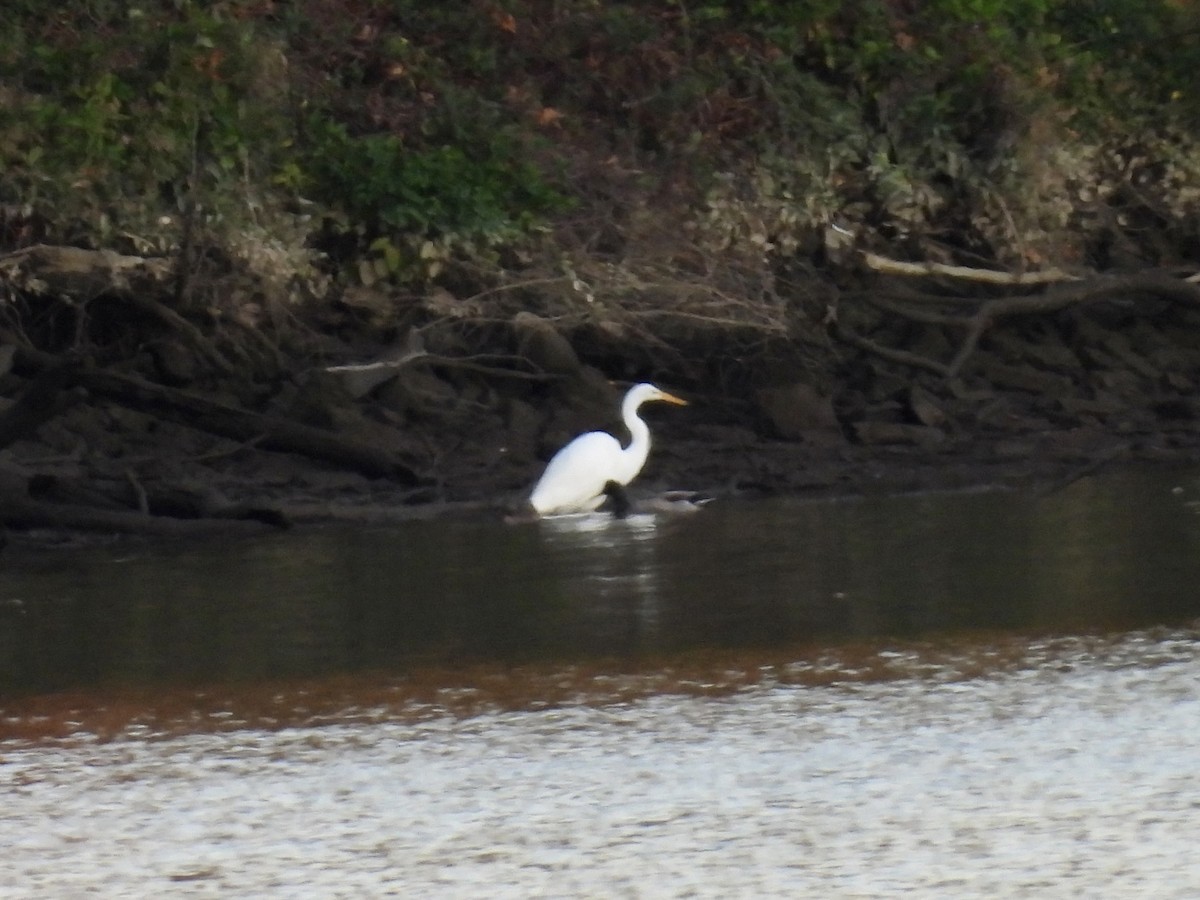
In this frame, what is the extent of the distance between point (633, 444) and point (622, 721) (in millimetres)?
6793

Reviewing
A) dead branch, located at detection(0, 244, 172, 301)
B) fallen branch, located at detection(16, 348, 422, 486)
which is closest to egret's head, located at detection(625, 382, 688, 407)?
fallen branch, located at detection(16, 348, 422, 486)

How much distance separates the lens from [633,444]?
13.3 metres

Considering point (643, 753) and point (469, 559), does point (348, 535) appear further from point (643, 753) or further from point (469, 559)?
point (643, 753)

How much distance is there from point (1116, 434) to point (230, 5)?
5960 millimetres

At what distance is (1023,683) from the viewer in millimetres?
6824

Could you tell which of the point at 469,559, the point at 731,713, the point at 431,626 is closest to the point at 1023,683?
the point at 731,713

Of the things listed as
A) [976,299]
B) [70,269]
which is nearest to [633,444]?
[70,269]

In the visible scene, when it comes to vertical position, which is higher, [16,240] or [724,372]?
[16,240]

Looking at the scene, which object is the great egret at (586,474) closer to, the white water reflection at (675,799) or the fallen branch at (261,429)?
the fallen branch at (261,429)

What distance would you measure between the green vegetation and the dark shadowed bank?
3 cm

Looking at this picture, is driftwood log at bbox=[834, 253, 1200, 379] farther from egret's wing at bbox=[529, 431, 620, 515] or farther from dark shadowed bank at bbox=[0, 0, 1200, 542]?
egret's wing at bbox=[529, 431, 620, 515]

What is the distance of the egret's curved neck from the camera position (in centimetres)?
1323

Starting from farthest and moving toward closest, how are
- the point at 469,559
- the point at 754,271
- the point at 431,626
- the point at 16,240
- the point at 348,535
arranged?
the point at 754,271 → the point at 16,240 → the point at 348,535 → the point at 469,559 → the point at 431,626

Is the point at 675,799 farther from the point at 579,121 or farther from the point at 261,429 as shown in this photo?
the point at 579,121
